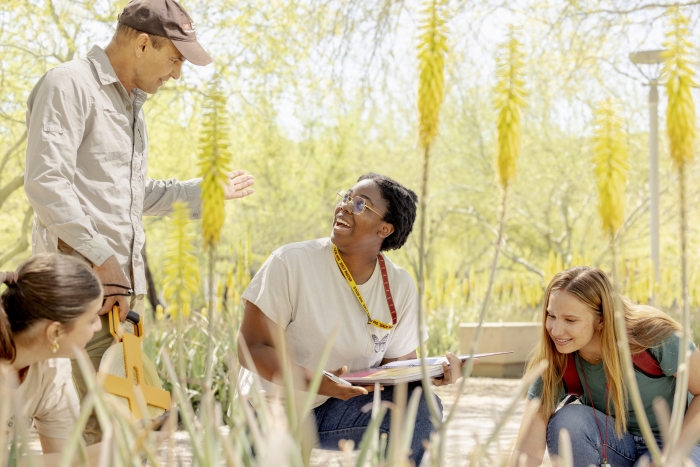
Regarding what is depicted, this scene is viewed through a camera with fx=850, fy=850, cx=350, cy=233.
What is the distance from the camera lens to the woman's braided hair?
3.09m

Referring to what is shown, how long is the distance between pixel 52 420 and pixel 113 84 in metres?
1.13

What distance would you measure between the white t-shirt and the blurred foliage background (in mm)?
725

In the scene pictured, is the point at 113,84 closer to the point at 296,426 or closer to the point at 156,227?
the point at 296,426

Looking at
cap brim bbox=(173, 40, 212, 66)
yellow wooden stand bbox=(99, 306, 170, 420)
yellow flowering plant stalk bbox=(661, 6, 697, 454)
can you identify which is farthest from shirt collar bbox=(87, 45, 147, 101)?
yellow flowering plant stalk bbox=(661, 6, 697, 454)

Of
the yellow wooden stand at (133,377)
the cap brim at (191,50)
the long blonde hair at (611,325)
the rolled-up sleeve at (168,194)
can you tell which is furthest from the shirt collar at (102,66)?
the long blonde hair at (611,325)

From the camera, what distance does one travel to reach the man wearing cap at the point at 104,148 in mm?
2535

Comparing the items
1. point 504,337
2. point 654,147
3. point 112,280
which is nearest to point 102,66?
point 112,280

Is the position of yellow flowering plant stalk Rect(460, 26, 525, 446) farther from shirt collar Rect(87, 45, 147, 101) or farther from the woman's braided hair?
shirt collar Rect(87, 45, 147, 101)

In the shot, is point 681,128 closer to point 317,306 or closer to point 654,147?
point 317,306

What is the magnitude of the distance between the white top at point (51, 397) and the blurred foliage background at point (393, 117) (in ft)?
4.19

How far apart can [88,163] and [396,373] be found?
3.89 feet

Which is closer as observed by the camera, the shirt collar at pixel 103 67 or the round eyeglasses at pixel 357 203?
the shirt collar at pixel 103 67

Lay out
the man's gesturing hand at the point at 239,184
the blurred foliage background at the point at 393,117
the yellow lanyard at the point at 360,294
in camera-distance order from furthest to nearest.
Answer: the blurred foliage background at the point at 393,117
the man's gesturing hand at the point at 239,184
the yellow lanyard at the point at 360,294

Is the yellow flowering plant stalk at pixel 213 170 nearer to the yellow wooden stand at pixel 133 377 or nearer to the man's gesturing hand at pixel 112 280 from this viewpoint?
the yellow wooden stand at pixel 133 377
